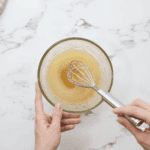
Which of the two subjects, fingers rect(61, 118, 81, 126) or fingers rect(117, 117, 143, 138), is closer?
fingers rect(117, 117, 143, 138)

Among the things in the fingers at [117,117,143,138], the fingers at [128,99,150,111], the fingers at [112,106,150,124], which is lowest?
the fingers at [117,117,143,138]

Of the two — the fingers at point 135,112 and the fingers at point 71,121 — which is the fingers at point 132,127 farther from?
the fingers at point 71,121

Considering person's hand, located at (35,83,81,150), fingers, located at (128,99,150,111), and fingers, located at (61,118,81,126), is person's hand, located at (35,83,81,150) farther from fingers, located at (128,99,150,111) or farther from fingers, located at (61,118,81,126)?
fingers, located at (128,99,150,111)

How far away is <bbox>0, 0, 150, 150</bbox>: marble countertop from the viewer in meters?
0.58

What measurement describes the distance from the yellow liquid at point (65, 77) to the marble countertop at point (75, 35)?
8cm

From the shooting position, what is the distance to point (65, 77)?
57cm

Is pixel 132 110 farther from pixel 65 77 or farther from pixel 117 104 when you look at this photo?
pixel 65 77

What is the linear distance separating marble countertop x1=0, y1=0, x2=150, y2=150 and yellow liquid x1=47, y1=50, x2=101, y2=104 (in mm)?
79

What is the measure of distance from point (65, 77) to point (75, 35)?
0.17 m

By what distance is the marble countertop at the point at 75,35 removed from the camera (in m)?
0.58

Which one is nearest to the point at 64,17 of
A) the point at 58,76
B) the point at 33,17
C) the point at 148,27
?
the point at 33,17

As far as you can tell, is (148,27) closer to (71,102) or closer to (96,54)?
(96,54)

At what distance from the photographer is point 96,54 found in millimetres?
531

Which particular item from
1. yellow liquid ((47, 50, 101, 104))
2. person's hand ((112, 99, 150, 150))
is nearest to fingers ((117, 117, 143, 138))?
person's hand ((112, 99, 150, 150))
